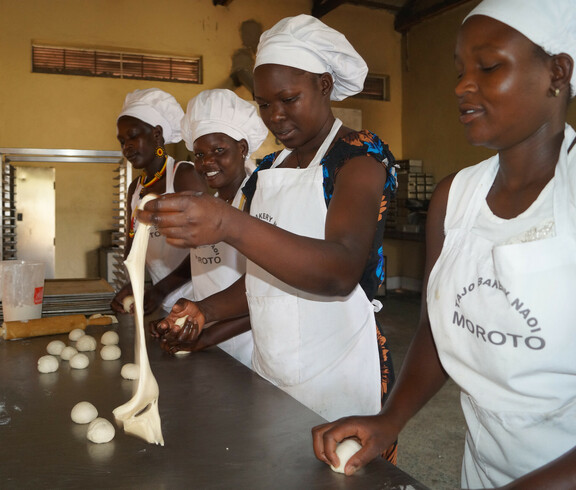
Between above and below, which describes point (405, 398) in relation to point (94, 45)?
below

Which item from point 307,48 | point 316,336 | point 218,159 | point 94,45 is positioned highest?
point 94,45

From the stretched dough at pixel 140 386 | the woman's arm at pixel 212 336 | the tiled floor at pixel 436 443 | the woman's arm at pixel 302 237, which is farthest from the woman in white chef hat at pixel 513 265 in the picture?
the tiled floor at pixel 436 443

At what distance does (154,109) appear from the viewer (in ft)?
8.67

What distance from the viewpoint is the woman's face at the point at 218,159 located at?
6.65 feet

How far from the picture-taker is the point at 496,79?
866 mm

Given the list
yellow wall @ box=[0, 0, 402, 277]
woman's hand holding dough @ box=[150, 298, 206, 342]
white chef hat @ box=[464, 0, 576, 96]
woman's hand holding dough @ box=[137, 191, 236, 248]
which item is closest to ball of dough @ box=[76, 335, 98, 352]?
woman's hand holding dough @ box=[150, 298, 206, 342]

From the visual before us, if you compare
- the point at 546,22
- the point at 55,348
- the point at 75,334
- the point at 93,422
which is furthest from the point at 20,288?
the point at 546,22

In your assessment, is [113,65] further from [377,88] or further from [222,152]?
[222,152]

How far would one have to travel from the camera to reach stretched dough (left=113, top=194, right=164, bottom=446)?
103cm

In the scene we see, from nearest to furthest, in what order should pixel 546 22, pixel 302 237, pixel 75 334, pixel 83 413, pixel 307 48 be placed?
pixel 546 22 → pixel 302 237 → pixel 83 413 → pixel 307 48 → pixel 75 334

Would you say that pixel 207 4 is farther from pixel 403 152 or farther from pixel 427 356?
pixel 427 356

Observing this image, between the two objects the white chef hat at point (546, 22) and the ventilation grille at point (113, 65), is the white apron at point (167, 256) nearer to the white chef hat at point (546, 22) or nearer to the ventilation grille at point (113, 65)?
the white chef hat at point (546, 22)

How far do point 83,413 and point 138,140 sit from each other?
1.74m

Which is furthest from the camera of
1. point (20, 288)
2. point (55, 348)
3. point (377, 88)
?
point (377, 88)
